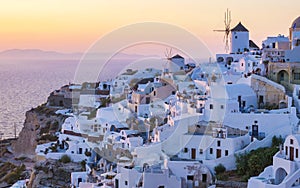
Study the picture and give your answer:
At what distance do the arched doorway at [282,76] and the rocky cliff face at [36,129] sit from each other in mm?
13074

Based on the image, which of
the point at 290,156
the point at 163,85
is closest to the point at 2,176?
the point at 163,85

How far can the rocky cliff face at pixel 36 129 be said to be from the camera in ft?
103

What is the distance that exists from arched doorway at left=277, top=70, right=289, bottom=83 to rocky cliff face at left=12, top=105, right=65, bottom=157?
13.1m

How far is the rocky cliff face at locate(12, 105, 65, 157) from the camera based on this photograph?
31.3m

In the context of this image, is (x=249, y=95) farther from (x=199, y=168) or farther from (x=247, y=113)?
(x=199, y=168)

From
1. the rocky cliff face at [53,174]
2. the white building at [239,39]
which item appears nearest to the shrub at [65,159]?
the rocky cliff face at [53,174]

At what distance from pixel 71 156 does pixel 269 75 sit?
8.65m

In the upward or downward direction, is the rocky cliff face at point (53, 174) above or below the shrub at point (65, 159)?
below

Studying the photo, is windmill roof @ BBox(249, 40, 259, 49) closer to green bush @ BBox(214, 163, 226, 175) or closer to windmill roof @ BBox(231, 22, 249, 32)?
windmill roof @ BBox(231, 22, 249, 32)

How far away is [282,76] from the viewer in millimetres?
21891

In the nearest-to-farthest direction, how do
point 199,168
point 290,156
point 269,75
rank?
point 290,156 < point 199,168 < point 269,75

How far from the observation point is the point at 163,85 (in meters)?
25.7

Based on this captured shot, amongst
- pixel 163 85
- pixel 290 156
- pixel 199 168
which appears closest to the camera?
pixel 290 156

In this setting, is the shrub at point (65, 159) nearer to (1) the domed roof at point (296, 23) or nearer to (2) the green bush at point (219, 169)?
(2) the green bush at point (219, 169)
